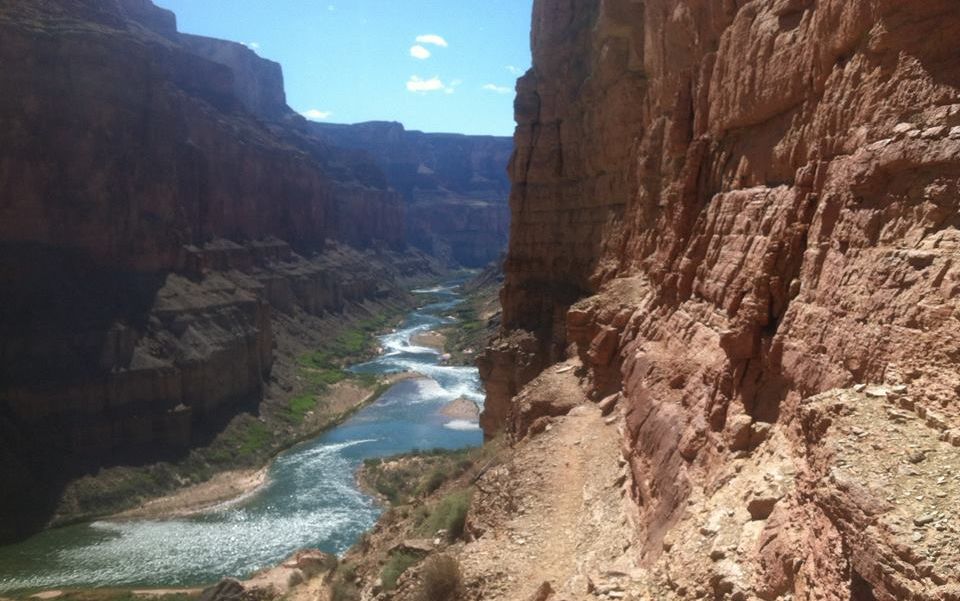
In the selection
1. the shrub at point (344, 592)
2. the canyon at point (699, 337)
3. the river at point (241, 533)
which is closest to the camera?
the canyon at point (699, 337)

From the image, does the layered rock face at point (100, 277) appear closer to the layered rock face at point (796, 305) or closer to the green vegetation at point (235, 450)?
the green vegetation at point (235, 450)

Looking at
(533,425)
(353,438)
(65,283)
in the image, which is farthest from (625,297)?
(65,283)

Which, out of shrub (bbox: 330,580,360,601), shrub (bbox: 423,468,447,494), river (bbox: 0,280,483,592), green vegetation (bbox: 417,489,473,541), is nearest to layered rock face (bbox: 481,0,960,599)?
green vegetation (bbox: 417,489,473,541)

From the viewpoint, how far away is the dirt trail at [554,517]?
1266 centimetres

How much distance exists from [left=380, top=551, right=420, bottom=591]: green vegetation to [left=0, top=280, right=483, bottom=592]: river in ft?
63.1

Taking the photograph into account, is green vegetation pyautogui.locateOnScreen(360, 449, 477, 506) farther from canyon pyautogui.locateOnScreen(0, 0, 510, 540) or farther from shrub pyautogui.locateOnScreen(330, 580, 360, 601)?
shrub pyautogui.locateOnScreen(330, 580, 360, 601)

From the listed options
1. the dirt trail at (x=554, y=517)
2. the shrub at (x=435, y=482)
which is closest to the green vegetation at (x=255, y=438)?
the shrub at (x=435, y=482)

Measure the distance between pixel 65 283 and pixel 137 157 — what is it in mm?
13444

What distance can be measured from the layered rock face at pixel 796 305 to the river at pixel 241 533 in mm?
23994

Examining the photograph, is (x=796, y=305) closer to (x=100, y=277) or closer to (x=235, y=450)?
(x=235, y=450)

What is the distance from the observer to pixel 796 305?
9.81 meters

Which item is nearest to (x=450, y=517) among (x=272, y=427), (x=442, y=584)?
(x=442, y=584)

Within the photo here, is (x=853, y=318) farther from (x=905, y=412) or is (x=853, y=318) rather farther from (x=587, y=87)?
(x=587, y=87)

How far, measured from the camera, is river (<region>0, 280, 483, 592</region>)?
34656mm
